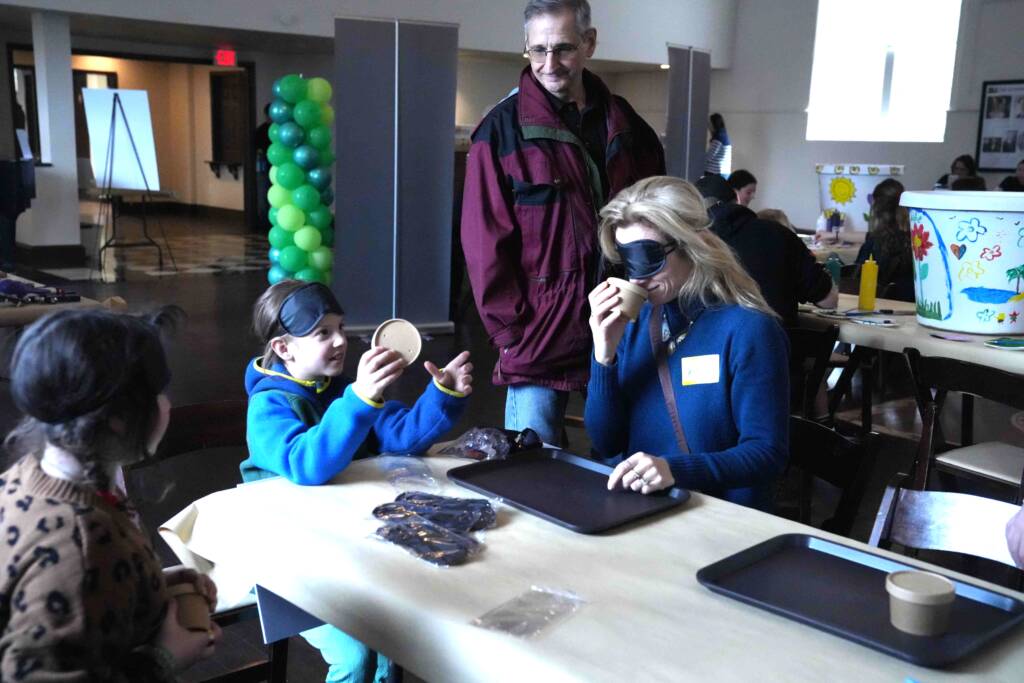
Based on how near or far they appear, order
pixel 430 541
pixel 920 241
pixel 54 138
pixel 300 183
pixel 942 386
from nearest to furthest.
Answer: pixel 430 541, pixel 942 386, pixel 920 241, pixel 300 183, pixel 54 138

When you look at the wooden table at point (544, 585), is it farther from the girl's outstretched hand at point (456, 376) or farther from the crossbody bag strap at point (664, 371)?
the crossbody bag strap at point (664, 371)

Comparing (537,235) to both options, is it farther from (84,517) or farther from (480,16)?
(480,16)

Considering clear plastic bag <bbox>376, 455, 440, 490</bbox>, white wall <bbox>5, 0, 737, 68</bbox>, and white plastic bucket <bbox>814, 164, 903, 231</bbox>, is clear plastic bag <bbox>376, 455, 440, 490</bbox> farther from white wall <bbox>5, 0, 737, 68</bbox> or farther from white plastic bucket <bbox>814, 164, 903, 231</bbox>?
white wall <bbox>5, 0, 737, 68</bbox>

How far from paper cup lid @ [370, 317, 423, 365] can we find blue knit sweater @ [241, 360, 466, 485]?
0.10 m

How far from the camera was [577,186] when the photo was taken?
269 cm

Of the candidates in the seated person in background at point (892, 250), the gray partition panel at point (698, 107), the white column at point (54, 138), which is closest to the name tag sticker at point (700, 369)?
the seated person in background at point (892, 250)

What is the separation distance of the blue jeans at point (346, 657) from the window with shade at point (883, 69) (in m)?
Result: 12.0

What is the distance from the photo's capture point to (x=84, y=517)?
3.68ft

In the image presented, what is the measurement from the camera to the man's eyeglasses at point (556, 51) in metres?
2.57

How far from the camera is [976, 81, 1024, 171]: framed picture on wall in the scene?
37.3 ft

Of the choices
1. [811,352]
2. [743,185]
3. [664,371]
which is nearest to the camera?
[664,371]

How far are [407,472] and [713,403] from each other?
66 cm

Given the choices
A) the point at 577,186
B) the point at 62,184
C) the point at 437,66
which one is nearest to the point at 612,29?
the point at 437,66

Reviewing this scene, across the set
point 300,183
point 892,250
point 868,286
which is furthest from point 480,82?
point 868,286
